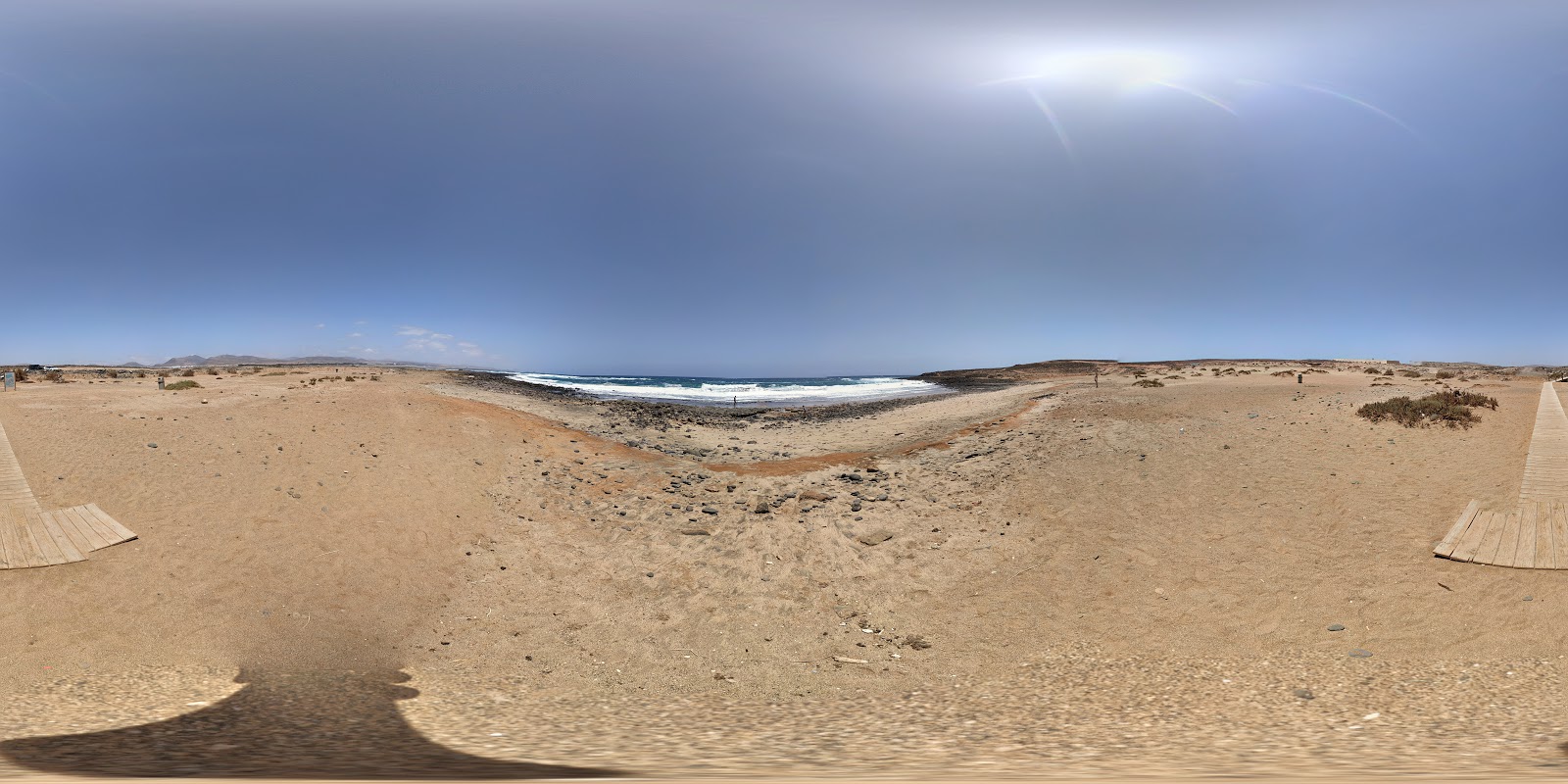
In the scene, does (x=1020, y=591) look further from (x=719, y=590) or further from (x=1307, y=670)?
(x=719, y=590)

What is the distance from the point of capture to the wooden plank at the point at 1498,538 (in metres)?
7.87

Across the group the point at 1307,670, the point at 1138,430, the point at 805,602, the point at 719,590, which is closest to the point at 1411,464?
the point at 1138,430

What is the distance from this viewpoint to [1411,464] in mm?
11547

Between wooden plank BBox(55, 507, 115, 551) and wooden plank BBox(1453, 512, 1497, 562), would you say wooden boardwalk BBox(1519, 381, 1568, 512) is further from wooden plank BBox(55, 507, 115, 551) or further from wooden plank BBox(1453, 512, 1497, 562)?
wooden plank BBox(55, 507, 115, 551)

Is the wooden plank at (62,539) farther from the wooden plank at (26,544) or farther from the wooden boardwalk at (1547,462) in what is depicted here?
the wooden boardwalk at (1547,462)

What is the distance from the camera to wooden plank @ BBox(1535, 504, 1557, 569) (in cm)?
750

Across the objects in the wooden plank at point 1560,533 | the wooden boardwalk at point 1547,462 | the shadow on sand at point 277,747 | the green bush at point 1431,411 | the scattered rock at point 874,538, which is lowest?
the scattered rock at point 874,538

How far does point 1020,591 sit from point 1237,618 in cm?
255

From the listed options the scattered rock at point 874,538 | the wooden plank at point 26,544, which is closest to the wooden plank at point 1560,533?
the scattered rock at point 874,538

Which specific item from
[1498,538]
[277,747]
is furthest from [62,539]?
[1498,538]

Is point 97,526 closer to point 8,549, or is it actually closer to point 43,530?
point 43,530

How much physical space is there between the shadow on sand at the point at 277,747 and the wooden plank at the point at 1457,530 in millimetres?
11154

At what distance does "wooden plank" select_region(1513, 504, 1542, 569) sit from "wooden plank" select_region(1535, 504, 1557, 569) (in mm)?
32

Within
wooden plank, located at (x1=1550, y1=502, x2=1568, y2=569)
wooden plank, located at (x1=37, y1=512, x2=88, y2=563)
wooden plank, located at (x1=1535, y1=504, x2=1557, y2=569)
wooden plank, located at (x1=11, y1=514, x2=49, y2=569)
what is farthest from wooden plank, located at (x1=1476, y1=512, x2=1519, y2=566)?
wooden plank, located at (x1=11, y1=514, x2=49, y2=569)
